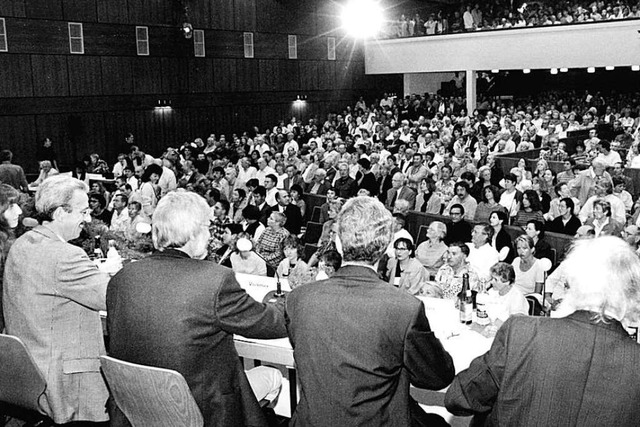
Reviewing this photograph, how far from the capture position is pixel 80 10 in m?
17.5

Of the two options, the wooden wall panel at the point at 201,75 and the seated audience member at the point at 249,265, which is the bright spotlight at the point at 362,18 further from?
the seated audience member at the point at 249,265

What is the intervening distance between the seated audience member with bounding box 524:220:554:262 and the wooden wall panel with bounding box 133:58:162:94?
14.4 meters

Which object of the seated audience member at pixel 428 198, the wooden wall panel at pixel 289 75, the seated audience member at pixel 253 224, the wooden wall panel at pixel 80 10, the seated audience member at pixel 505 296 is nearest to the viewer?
the seated audience member at pixel 505 296

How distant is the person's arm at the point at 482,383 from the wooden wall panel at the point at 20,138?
1640 cm

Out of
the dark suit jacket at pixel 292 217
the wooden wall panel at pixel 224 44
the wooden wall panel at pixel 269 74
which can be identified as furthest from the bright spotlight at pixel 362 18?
the dark suit jacket at pixel 292 217

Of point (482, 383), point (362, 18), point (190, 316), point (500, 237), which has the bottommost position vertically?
point (500, 237)

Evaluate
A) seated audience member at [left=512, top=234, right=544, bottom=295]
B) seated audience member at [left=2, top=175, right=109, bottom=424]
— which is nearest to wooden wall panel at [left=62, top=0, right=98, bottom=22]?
seated audience member at [left=512, top=234, right=544, bottom=295]

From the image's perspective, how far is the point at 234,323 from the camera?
2.52 metres

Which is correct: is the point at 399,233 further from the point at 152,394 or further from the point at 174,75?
the point at 174,75

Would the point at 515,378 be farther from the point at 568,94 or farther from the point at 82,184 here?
the point at 568,94

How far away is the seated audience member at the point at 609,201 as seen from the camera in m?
8.24

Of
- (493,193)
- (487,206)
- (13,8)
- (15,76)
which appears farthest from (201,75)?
(487,206)

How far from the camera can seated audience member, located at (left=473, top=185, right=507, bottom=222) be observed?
341 inches

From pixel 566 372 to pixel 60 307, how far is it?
2.05 meters
